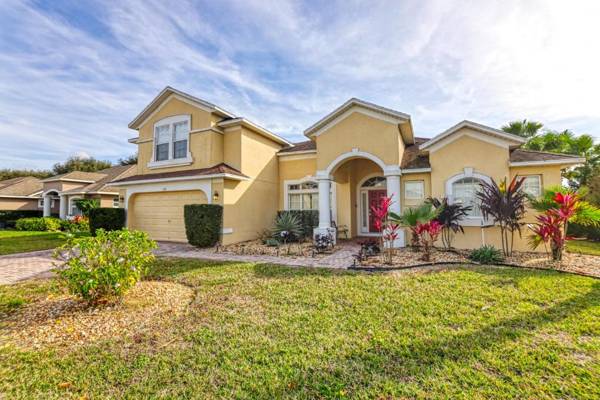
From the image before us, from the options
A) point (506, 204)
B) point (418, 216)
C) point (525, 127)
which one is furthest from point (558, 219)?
point (525, 127)

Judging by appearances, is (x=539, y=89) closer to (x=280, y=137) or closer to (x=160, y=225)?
(x=280, y=137)

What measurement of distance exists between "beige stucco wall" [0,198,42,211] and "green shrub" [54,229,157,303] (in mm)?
36339

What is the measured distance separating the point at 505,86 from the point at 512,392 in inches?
471

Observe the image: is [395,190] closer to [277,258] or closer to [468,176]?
[468,176]

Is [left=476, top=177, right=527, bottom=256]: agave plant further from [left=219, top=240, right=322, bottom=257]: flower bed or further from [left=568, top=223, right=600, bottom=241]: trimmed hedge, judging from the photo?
[left=568, top=223, right=600, bottom=241]: trimmed hedge

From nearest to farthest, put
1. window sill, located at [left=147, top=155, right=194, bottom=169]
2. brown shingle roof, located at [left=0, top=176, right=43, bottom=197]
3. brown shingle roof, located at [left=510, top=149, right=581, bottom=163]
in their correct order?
brown shingle roof, located at [left=510, top=149, right=581, bottom=163], window sill, located at [left=147, top=155, right=194, bottom=169], brown shingle roof, located at [left=0, top=176, right=43, bottom=197]

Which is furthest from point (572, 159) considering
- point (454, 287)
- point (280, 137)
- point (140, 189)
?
point (140, 189)

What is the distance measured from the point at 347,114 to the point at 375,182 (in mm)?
4899

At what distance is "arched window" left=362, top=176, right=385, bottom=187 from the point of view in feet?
51.0

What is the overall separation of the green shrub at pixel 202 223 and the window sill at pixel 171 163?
11.6 ft

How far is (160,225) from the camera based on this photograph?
1511cm

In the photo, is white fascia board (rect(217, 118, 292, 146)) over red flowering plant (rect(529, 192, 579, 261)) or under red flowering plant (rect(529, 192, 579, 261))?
over

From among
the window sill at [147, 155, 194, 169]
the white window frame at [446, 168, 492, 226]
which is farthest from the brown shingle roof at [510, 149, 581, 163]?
the window sill at [147, 155, 194, 169]

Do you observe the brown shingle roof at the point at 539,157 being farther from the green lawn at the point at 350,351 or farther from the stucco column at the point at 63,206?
the stucco column at the point at 63,206
